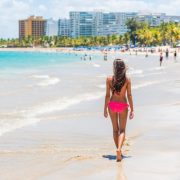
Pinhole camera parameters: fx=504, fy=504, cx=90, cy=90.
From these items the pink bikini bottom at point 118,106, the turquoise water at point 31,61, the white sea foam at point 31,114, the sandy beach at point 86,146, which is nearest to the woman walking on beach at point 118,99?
the pink bikini bottom at point 118,106

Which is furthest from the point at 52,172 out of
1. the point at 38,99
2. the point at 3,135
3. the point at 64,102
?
the point at 38,99

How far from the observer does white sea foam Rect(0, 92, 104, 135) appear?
11.3 m

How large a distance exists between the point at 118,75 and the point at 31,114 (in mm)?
6577

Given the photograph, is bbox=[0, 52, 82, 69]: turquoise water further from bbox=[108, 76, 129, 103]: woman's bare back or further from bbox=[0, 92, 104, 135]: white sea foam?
bbox=[108, 76, 129, 103]: woman's bare back

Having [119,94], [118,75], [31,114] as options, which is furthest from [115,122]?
[31,114]

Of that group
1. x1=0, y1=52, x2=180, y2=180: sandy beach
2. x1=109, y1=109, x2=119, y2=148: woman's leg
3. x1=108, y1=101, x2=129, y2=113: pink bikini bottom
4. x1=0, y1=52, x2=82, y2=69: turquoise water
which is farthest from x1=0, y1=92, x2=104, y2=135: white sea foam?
x1=0, y1=52, x2=82, y2=69: turquoise water

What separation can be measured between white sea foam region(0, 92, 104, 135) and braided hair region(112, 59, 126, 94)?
11.8 ft

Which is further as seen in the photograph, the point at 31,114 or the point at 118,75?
the point at 31,114

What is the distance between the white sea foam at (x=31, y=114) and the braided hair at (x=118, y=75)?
360 cm

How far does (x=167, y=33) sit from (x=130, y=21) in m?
22.8

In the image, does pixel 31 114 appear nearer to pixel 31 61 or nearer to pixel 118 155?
pixel 118 155

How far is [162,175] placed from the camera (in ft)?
21.4

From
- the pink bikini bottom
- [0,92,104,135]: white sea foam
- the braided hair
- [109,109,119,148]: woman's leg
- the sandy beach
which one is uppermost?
the braided hair

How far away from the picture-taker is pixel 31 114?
13.5 meters
